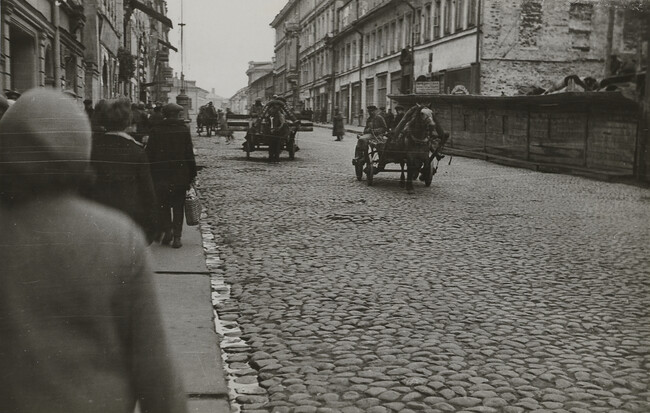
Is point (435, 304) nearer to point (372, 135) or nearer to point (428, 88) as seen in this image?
point (372, 135)

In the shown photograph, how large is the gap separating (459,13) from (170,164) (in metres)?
29.4

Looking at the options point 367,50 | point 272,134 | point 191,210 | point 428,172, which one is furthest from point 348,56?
point 191,210

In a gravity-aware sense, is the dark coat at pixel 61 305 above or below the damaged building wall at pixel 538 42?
below

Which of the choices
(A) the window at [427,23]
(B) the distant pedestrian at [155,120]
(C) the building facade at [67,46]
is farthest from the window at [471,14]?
(B) the distant pedestrian at [155,120]

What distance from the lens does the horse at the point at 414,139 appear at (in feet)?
46.0

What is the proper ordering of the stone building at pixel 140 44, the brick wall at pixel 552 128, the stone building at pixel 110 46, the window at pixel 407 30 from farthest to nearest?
the window at pixel 407 30 → the stone building at pixel 140 44 → the stone building at pixel 110 46 → the brick wall at pixel 552 128

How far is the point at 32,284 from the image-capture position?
65.1 inches

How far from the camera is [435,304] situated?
5.98 metres

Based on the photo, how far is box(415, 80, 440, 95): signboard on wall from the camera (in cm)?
2991

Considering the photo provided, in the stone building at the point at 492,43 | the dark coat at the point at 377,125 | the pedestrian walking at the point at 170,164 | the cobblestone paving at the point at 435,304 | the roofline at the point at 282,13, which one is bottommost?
the cobblestone paving at the point at 435,304

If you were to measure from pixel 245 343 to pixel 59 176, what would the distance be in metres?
3.38

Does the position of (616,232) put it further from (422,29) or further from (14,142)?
(422,29)

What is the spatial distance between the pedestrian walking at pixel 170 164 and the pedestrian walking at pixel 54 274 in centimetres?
675

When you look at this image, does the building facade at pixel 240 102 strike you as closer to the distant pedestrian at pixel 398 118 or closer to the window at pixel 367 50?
the window at pixel 367 50
